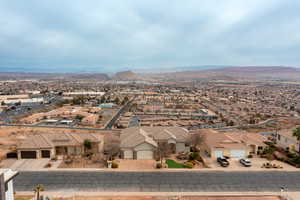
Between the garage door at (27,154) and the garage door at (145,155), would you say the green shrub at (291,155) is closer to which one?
the garage door at (145,155)

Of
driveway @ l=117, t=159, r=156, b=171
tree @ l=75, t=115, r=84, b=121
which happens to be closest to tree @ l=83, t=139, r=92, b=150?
driveway @ l=117, t=159, r=156, b=171

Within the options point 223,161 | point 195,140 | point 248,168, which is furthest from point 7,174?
point 248,168

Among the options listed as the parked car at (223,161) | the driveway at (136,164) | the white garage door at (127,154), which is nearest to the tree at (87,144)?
the driveway at (136,164)

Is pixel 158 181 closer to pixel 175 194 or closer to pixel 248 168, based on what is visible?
pixel 175 194

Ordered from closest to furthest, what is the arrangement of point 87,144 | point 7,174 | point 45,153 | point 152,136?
point 7,174 → point 45,153 → point 87,144 → point 152,136

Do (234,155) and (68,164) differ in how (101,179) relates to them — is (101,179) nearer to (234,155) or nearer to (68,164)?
(68,164)

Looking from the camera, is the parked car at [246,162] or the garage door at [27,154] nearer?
the parked car at [246,162]
